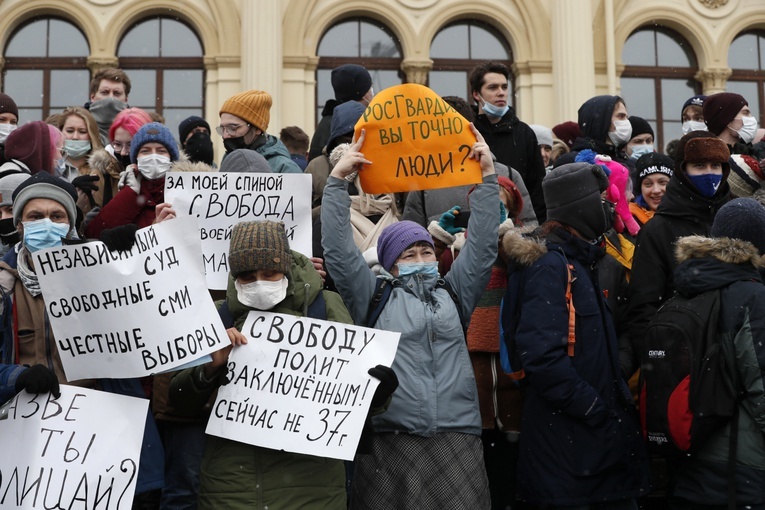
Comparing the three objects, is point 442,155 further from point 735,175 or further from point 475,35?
point 475,35

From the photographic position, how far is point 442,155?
513 centimetres

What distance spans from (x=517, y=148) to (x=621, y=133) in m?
1.06

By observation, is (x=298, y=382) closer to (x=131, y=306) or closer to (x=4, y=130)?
(x=131, y=306)

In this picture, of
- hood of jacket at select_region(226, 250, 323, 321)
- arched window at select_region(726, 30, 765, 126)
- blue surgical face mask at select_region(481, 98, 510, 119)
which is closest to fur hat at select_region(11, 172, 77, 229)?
hood of jacket at select_region(226, 250, 323, 321)

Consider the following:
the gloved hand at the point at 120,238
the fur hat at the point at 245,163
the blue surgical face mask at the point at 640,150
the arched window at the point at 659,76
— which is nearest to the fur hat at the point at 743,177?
the blue surgical face mask at the point at 640,150

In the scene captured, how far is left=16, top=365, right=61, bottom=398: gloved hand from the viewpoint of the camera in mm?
4199

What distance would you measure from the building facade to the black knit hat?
1081 centimetres

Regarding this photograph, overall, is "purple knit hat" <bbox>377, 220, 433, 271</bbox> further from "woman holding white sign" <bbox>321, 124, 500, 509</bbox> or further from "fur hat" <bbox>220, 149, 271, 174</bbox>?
"fur hat" <bbox>220, 149, 271, 174</bbox>

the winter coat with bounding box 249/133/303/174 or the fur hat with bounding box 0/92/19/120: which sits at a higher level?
the fur hat with bounding box 0/92/19/120

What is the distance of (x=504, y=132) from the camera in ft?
22.3

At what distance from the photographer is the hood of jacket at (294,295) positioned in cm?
464

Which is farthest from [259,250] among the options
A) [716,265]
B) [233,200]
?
[716,265]

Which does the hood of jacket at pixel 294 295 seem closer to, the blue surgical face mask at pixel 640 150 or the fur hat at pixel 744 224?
the fur hat at pixel 744 224

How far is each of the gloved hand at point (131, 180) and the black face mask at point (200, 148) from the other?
3.53ft
